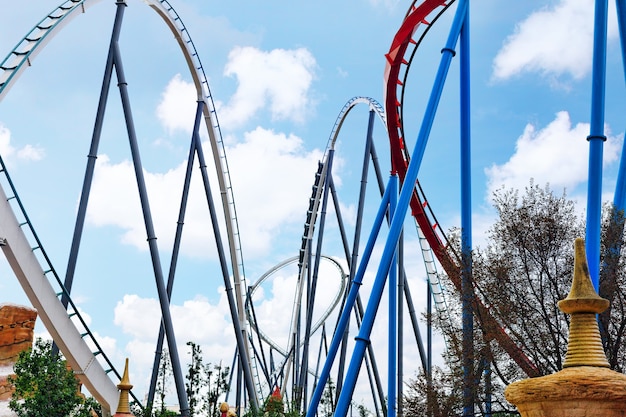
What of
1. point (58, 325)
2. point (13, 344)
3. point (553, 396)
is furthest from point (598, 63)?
point (13, 344)

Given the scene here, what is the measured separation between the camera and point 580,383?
227 cm

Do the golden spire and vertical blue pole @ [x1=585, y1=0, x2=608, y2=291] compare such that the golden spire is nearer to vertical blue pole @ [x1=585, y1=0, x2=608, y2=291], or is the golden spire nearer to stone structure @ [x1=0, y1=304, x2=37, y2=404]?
vertical blue pole @ [x1=585, y1=0, x2=608, y2=291]

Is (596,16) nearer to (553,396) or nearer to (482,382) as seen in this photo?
(482,382)

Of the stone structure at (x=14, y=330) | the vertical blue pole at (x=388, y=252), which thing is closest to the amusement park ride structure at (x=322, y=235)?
the vertical blue pole at (x=388, y=252)

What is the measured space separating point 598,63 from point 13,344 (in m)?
13.1

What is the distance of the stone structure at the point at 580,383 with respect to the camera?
7.44 ft

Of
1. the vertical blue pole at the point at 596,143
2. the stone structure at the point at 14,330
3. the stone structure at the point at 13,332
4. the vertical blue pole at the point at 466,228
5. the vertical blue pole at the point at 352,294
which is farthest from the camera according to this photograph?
the stone structure at the point at 14,330

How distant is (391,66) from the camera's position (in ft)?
41.2

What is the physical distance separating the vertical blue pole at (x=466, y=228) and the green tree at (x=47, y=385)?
546 centimetres

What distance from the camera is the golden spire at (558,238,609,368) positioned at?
244cm

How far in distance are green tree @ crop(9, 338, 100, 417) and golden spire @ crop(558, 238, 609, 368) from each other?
897 cm

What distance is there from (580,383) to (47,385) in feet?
30.9

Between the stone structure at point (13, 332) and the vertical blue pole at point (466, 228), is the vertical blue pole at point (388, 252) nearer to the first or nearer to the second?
the vertical blue pole at point (466, 228)

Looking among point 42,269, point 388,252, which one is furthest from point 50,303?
point 388,252
